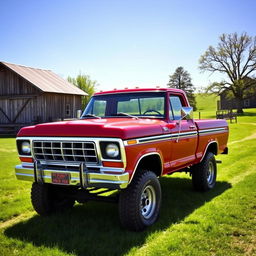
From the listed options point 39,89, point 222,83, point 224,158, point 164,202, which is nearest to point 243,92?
point 222,83

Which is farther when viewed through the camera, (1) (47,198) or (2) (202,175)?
(2) (202,175)

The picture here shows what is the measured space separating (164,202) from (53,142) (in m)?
2.70

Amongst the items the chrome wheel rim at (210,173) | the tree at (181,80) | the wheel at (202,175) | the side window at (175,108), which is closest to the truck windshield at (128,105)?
the side window at (175,108)

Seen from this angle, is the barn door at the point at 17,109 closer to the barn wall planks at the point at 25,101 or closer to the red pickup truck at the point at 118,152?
the barn wall planks at the point at 25,101

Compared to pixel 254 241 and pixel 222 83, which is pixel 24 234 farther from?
pixel 222 83

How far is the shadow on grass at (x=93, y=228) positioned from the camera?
436 centimetres

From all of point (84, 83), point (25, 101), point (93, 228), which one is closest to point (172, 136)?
point (93, 228)

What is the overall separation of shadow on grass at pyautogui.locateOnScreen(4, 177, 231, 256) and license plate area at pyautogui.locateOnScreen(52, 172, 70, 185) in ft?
2.57

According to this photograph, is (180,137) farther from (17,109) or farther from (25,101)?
(17,109)

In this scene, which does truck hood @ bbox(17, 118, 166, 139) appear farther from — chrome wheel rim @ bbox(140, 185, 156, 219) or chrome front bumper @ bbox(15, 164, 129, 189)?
chrome wheel rim @ bbox(140, 185, 156, 219)

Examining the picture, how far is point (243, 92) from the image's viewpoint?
5162cm

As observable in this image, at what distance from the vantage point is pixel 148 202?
522 cm

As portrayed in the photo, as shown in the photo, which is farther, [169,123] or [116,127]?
[169,123]

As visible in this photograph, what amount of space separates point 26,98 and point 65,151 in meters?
23.2
